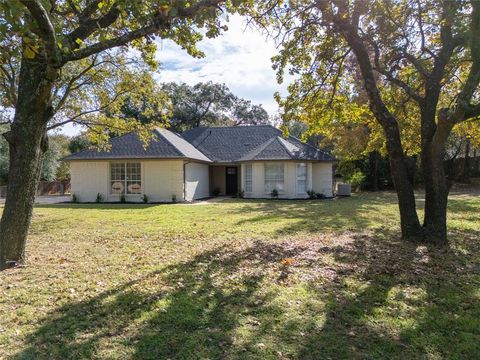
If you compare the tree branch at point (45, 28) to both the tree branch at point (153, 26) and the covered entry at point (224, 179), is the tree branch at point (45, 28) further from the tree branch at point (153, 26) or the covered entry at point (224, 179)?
the covered entry at point (224, 179)

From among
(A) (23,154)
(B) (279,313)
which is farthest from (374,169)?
(B) (279,313)

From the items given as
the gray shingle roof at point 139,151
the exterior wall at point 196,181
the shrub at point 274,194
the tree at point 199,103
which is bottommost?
the shrub at point 274,194

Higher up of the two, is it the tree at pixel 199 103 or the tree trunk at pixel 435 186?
the tree at pixel 199 103

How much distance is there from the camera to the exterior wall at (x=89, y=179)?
2353cm

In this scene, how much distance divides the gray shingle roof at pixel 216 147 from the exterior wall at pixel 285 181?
597 mm

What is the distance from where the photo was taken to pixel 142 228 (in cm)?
1176

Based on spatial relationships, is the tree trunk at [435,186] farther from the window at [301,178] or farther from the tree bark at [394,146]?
the window at [301,178]

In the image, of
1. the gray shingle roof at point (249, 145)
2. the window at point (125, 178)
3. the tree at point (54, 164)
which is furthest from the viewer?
the tree at point (54, 164)

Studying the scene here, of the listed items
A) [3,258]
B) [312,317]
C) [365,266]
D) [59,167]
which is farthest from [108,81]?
[59,167]

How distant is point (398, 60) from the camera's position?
10.5 m

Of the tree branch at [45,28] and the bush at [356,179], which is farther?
the bush at [356,179]

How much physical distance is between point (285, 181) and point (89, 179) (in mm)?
11624

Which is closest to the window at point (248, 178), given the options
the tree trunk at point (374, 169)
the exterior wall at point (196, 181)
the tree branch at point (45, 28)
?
the exterior wall at point (196, 181)

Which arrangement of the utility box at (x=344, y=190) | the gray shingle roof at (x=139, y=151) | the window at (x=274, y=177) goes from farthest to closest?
the utility box at (x=344, y=190), the window at (x=274, y=177), the gray shingle roof at (x=139, y=151)
